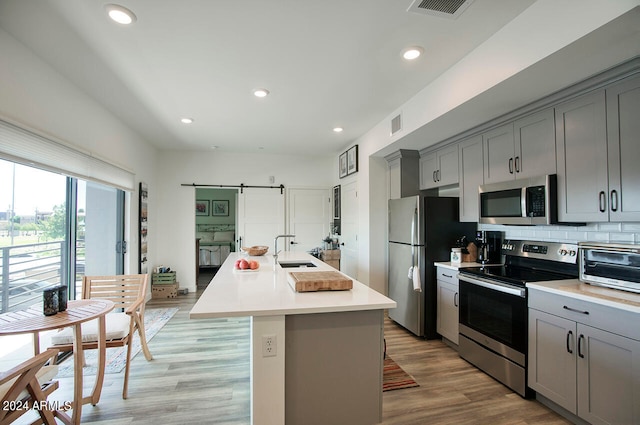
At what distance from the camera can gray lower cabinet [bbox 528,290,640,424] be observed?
5.21ft

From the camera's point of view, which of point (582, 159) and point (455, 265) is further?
point (455, 265)

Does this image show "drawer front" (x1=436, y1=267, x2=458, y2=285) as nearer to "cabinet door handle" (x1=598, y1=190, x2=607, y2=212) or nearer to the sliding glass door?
"cabinet door handle" (x1=598, y1=190, x2=607, y2=212)

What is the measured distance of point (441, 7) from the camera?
1.70 m

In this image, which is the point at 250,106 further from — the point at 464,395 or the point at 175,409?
the point at 464,395

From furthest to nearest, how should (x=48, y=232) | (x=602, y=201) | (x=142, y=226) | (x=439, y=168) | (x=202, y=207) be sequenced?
(x=202, y=207), (x=142, y=226), (x=439, y=168), (x=48, y=232), (x=602, y=201)

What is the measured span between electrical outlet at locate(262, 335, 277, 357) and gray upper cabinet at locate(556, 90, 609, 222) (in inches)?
86.2

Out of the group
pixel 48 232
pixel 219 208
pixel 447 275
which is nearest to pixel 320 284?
pixel 447 275

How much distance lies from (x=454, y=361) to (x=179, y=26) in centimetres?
351

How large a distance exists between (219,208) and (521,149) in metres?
→ 7.19

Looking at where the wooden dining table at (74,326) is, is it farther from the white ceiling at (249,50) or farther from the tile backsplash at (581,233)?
the tile backsplash at (581,233)

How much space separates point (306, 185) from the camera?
5895 mm

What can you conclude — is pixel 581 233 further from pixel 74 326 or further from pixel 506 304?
pixel 74 326

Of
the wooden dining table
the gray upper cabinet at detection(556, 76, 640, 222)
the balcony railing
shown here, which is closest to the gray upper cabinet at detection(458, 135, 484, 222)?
the gray upper cabinet at detection(556, 76, 640, 222)

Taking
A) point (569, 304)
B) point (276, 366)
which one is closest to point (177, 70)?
point (276, 366)
